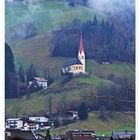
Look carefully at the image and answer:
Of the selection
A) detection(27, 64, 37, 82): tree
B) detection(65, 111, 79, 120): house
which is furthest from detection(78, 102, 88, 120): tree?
detection(27, 64, 37, 82): tree

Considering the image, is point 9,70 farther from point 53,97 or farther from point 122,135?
point 122,135

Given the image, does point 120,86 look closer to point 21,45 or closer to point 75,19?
point 75,19

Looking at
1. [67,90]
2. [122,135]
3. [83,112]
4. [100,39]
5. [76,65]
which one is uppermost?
[100,39]

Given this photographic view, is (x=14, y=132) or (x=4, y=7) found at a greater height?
(x=4, y=7)

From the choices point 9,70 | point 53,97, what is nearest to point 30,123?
point 53,97

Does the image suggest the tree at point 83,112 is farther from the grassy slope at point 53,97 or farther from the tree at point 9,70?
the tree at point 9,70
